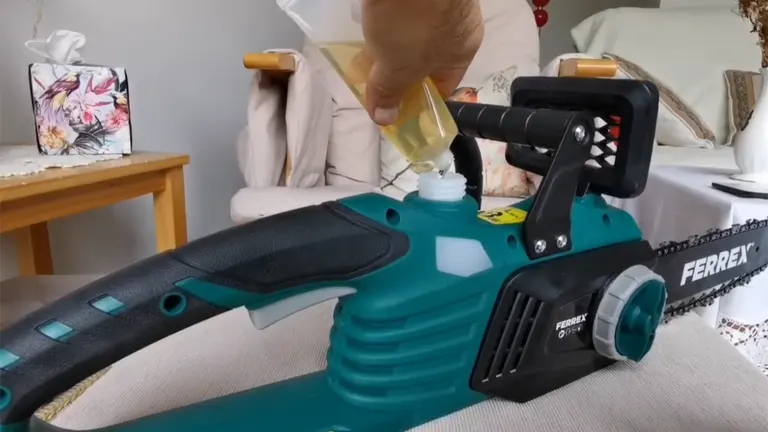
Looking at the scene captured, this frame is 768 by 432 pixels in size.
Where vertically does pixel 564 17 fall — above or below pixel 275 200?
above

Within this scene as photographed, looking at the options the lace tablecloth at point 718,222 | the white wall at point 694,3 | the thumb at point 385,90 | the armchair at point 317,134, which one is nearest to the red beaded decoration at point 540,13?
the white wall at point 694,3

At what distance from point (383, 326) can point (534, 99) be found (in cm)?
32

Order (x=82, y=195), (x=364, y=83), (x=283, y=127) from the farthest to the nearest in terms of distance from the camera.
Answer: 1. (x=283, y=127)
2. (x=82, y=195)
3. (x=364, y=83)

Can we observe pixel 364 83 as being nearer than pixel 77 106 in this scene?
Yes

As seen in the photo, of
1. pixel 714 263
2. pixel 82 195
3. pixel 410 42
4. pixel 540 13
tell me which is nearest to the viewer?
pixel 410 42

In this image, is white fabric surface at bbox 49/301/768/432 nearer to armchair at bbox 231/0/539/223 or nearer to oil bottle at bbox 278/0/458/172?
oil bottle at bbox 278/0/458/172

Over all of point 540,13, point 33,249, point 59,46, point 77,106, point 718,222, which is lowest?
point 33,249

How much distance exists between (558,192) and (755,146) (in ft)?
2.17

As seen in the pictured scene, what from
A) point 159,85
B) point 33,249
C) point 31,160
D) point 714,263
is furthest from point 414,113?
point 159,85

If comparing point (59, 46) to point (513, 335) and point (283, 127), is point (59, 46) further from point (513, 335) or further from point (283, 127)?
point (513, 335)

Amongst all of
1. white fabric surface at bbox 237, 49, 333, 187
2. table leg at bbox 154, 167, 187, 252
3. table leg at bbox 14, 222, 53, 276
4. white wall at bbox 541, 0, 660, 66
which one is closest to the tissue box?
table leg at bbox 154, 167, 187, 252

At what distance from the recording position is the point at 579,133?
49 centimetres

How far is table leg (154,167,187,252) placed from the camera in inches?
48.8

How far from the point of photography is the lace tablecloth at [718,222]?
853 mm
